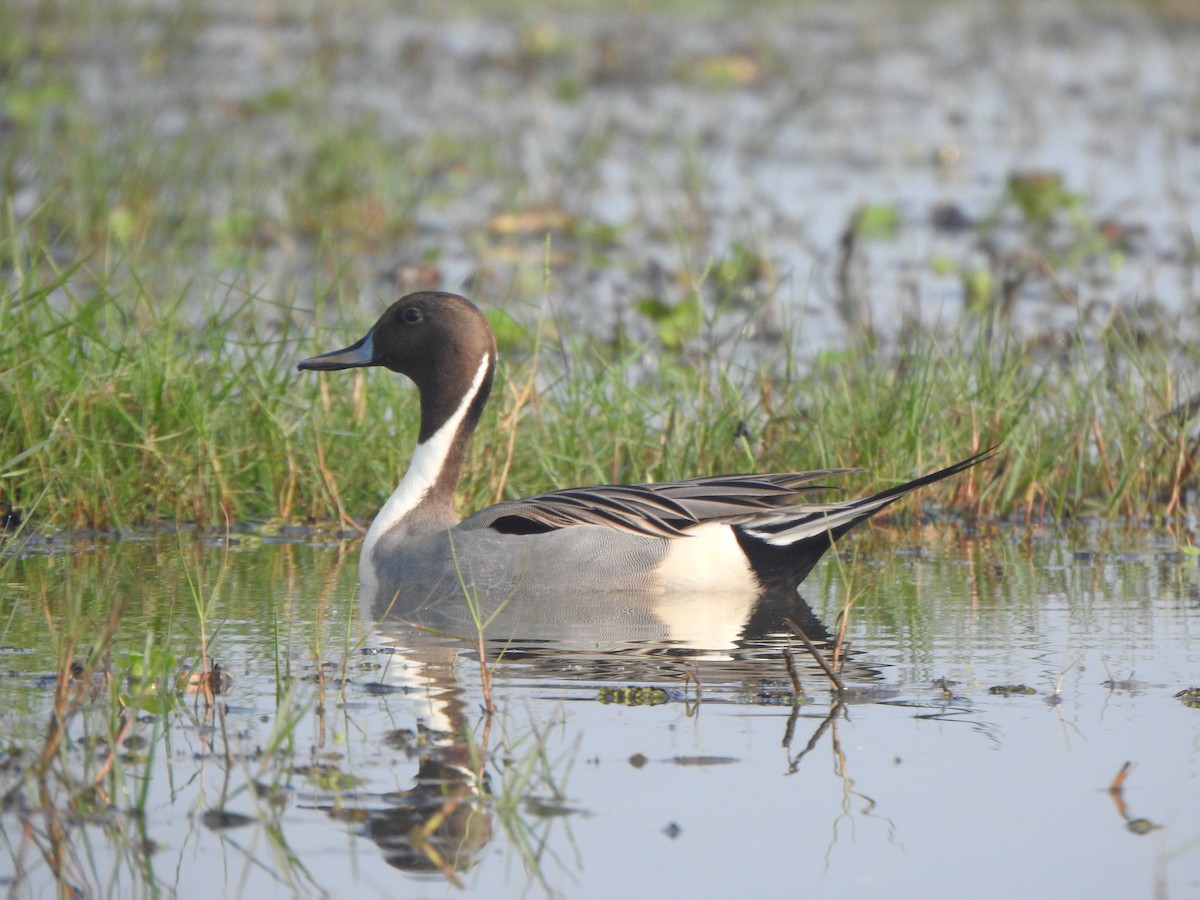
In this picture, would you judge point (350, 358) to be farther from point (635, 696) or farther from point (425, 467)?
point (635, 696)

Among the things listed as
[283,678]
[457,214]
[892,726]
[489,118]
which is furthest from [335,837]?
[489,118]

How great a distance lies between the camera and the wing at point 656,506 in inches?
245

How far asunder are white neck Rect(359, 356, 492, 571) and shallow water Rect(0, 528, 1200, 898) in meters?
0.55

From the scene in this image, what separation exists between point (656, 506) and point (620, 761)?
6.39 ft

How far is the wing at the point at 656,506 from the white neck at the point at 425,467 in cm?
37

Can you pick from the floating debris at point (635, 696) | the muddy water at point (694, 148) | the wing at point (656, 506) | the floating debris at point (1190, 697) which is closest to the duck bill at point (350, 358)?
the muddy water at point (694, 148)

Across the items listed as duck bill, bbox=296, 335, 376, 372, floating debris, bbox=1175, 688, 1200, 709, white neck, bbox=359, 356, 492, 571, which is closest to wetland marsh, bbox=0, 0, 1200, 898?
floating debris, bbox=1175, 688, 1200, 709

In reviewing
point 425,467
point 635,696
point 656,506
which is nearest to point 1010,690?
point 635,696

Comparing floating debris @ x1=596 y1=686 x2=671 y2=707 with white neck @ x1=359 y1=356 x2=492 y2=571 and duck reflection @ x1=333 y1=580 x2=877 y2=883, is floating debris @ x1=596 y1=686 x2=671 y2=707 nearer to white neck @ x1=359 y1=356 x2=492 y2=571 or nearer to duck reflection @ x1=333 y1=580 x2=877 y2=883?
duck reflection @ x1=333 y1=580 x2=877 y2=883

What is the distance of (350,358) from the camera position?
6.77 meters

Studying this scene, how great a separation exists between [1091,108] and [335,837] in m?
13.6

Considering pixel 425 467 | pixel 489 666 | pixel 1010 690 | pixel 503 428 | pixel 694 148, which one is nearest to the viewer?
pixel 1010 690

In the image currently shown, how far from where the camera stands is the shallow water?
12.3 ft

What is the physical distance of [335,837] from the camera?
12.6 ft
